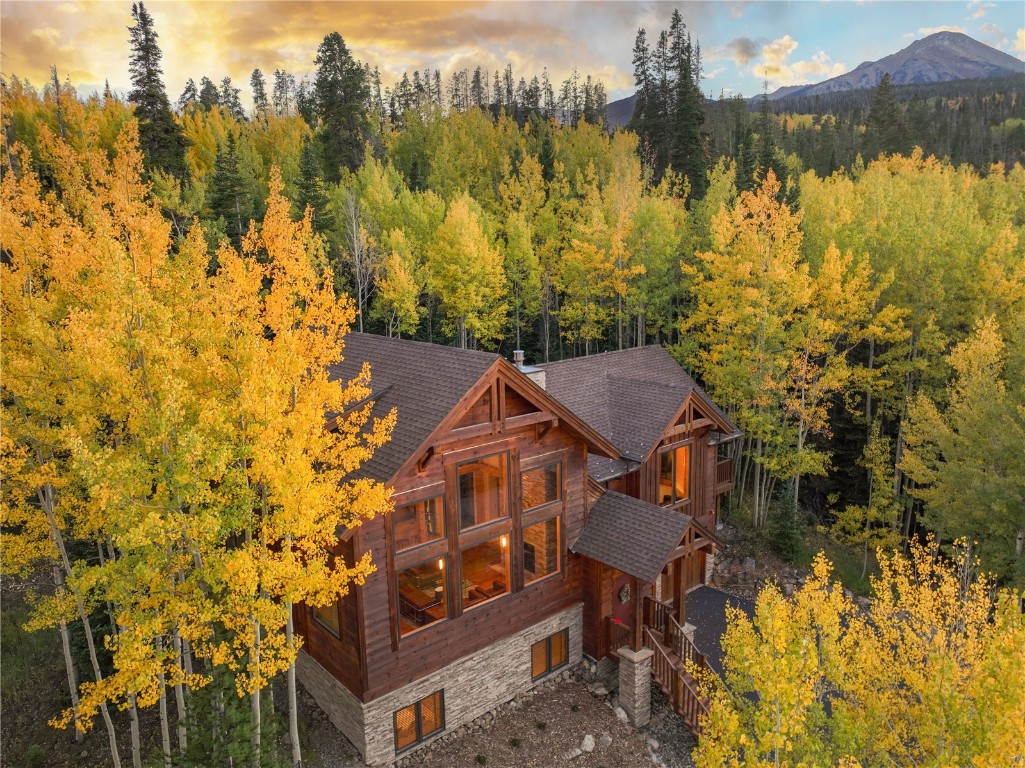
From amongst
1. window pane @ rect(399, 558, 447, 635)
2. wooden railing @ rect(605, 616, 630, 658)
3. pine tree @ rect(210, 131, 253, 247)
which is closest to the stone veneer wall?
wooden railing @ rect(605, 616, 630, 658)

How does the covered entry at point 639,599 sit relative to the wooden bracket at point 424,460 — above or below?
below

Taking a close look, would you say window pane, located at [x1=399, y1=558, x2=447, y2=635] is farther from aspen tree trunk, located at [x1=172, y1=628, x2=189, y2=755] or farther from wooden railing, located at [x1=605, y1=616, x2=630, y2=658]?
wooden railing, located at [x1=605, y1=616, x2=630, y2=658]

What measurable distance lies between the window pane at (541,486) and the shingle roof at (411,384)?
3.25m

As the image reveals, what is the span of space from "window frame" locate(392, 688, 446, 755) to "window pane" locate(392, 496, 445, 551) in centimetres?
367

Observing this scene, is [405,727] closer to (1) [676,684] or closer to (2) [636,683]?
(2) [636,683]

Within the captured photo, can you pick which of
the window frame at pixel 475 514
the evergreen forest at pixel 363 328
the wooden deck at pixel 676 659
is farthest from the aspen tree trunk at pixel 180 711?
the wooden deck at pixel 676 659

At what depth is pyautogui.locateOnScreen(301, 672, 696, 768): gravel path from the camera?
13484 millimetres

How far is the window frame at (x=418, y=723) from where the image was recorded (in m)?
13.4

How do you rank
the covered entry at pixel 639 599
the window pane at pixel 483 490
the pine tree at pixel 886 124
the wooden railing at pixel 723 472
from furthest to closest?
the pine tree at pixel 886 124
the wooden railing at pixel 723 472
the covered entry at pixel 639 599
the window pane at pixel 483 490

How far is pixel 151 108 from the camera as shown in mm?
40031

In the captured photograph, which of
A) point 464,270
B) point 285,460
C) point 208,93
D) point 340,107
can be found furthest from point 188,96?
point 285,460

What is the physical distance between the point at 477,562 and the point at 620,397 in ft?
29.1

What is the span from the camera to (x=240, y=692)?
9.63 meters

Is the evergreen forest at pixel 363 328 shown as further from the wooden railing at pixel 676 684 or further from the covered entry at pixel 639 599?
the wooden railing at pixel 676 684
